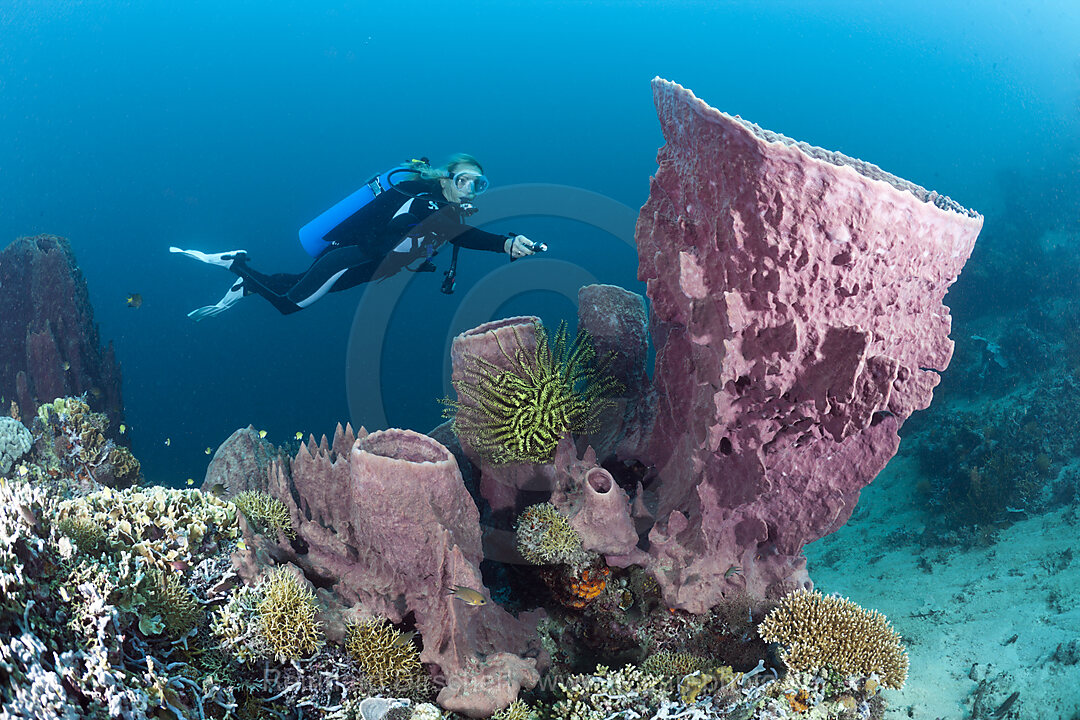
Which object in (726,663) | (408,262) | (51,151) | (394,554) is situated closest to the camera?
(394,554)

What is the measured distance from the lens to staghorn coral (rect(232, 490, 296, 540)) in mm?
4297

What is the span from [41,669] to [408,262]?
7.11 m

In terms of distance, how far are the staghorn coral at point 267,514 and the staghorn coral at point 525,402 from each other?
1.64 meters

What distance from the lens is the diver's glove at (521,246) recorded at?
4908 mm

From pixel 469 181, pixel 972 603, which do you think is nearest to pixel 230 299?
pixel 469 181

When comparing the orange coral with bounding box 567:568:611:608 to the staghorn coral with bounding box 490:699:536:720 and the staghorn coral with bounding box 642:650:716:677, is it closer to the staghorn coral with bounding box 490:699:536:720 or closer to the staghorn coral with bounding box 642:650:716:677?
the staghorn coral with bounding box 642:650:716:677

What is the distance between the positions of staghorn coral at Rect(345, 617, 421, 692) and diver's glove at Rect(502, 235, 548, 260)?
329cm

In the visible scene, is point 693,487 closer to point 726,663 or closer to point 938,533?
point 726,663

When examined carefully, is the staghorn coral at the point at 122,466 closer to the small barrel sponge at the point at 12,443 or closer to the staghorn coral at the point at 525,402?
the small barrel sponge at the point at 12,443

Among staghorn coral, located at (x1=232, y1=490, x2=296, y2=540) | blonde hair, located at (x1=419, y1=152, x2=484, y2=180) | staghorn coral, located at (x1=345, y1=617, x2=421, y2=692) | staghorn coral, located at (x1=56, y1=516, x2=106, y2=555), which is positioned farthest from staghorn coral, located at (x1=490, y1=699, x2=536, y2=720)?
blonde hair, located at (x1=419, y1=152, x2=484, y2=180)

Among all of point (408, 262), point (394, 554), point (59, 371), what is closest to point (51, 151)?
point (59, 371)

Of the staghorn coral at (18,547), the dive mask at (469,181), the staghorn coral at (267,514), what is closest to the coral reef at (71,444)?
the staghorn coral at (267,514)

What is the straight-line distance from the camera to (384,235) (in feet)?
26.8

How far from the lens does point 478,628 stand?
151 inches
